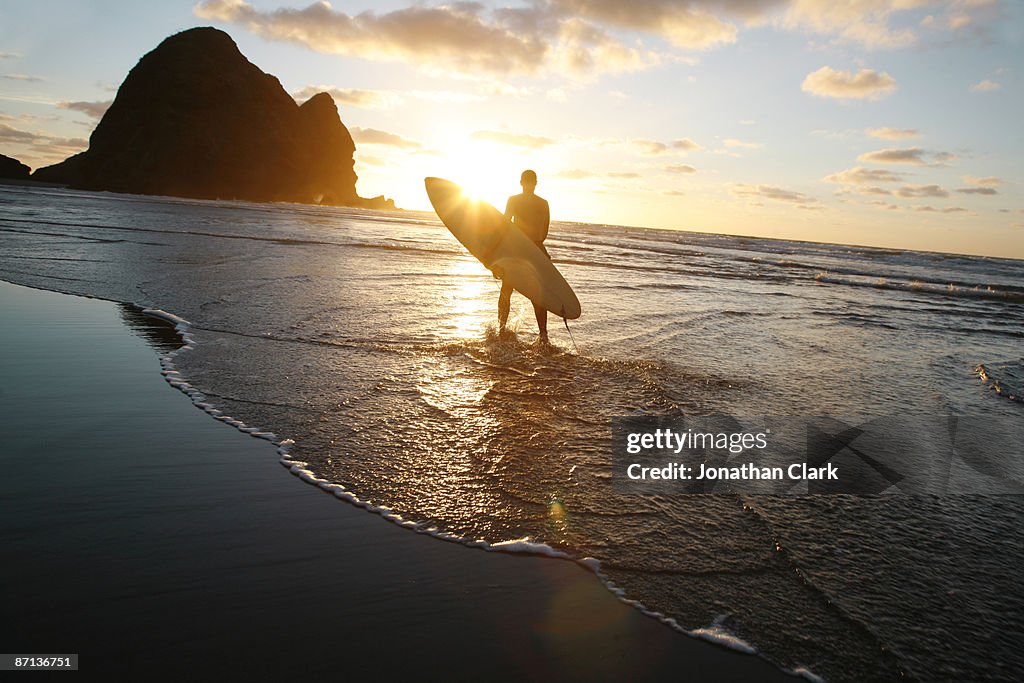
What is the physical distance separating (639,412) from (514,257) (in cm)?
329

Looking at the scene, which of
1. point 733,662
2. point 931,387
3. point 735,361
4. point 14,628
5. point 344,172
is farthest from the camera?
point 344,172

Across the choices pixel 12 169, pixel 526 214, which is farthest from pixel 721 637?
pixel 12 169

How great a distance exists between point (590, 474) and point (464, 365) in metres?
2.47

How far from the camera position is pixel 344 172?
4980 inches

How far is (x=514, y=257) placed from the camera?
7.08m

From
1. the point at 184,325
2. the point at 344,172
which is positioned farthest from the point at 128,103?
the point at 184,325

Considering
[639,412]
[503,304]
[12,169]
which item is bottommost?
[639,412]

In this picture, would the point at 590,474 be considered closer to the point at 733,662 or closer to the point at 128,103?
the point at 733,662

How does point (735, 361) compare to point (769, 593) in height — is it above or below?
above

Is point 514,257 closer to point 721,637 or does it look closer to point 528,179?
point 528,179

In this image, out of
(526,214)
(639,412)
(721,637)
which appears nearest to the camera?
(721,637)

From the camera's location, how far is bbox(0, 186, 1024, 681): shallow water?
223 cm

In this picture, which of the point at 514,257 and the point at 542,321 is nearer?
the point at 542,321

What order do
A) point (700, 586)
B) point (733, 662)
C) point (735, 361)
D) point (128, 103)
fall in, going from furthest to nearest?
point (128, 103) < point (735, 361) < point (700, 586) < point (733, 662)
